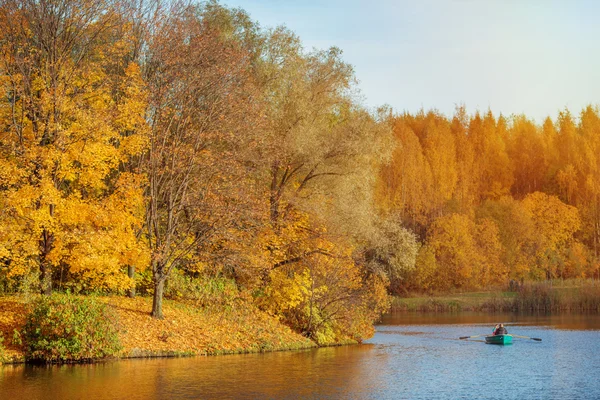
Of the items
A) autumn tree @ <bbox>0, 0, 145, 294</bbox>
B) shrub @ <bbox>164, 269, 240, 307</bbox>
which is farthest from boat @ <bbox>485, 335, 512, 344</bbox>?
autumn tree @ <bbox>0, 0, 145, 294</bbox>

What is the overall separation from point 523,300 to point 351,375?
40.5 metres

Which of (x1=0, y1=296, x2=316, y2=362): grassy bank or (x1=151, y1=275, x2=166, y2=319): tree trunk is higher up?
(x1=151, y1=275, x2=166, y2=319): tree trunk

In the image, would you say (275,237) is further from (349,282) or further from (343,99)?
Answer: (343,99)

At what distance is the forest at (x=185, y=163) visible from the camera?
1172 inches

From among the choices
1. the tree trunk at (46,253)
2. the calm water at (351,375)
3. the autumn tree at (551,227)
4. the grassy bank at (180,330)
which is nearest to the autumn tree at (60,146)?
Answer: the tree trunk at (46,253)

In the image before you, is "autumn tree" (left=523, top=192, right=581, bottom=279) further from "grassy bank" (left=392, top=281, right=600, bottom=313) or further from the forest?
the forest

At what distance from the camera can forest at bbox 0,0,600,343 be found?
29.8 meters

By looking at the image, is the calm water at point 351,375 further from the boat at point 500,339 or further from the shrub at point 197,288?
the shrub at point 197,288

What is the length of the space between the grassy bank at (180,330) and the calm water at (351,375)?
1.32 meters

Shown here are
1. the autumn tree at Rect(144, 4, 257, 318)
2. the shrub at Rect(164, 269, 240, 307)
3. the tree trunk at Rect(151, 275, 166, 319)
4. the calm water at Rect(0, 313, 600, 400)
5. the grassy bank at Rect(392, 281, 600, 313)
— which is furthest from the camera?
the grassy bank at Rect(392, 281, 600, 313)

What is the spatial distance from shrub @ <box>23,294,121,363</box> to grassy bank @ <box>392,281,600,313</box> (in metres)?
43.7

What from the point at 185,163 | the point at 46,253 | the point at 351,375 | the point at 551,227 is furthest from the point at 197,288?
the point at 551,227

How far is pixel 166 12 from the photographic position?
35.9 meters

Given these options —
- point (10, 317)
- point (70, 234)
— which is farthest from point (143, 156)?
point (10, 317)
